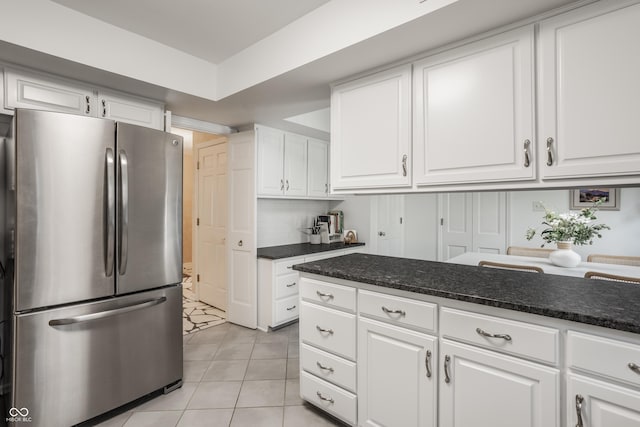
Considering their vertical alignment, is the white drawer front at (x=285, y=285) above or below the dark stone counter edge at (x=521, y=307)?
below

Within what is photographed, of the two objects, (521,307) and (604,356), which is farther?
(521,307)

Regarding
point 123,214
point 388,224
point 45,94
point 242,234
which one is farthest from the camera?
point 388,224

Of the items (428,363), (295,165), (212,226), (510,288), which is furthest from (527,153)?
(212,226)

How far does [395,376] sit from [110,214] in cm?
184

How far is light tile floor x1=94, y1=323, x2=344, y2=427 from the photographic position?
74.3 inches

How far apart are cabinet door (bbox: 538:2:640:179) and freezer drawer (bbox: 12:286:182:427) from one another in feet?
8.08

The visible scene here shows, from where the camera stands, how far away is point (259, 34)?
2174 mm

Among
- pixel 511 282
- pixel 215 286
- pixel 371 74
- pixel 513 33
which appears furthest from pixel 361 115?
pixel 215 286

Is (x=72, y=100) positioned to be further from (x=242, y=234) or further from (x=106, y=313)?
(x=242, y=234)

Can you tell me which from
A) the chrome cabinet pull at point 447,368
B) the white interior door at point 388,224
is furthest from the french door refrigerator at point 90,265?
the white interior door at point 388,224

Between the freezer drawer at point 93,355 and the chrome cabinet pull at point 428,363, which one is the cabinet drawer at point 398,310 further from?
the freezer drawer at point 93,355

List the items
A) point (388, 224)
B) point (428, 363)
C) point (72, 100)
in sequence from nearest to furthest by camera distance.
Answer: point (428, 363)
point (72, 100)
point (388, 224)

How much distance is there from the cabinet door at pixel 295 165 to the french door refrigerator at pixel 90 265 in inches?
65.1

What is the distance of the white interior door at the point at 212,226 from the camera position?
3.87 m
